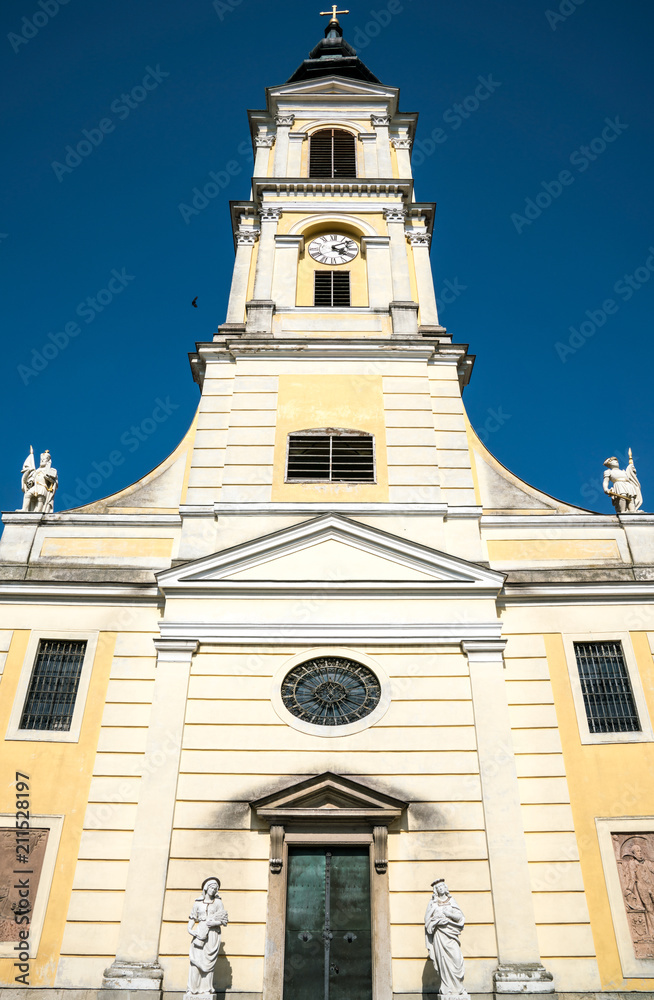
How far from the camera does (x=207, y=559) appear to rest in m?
16.1

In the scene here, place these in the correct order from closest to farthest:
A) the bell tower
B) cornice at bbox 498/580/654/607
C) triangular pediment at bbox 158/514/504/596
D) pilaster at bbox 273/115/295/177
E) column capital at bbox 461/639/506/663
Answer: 1. column capital at bbox 461/639/506/663
2. triangular pediment at bbox 158/514/504/596
3. cornice at bbox 498/580/654/607
4. the bell tower
5. pilaster at bbox 273/115/295/177

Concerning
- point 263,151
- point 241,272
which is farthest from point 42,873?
point 263,151

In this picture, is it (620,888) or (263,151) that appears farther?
(263,151)

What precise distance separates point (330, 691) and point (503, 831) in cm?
366

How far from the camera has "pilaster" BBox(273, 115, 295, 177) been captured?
2467 cm

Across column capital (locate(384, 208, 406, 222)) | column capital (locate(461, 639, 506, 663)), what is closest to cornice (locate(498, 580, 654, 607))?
column capital (locate(461, 639, 506, 663))

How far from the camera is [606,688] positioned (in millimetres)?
15180

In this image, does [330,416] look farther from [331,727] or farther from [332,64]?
[332,64]

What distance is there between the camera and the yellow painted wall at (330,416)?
1758 cm

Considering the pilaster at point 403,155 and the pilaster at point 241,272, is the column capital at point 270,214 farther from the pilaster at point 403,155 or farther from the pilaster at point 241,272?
the pilaster at point 403,155

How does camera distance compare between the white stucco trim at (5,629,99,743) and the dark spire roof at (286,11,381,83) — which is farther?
the dark spire roof at (286,11,381,83)

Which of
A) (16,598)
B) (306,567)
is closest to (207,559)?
(306,567)

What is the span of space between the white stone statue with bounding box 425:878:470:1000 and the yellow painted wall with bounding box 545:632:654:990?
2564mm

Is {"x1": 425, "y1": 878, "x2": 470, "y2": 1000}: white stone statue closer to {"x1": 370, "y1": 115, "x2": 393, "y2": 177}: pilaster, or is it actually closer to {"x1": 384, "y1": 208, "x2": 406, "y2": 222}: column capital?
{"x1": 384, "y1": 208, "x2": 406, "y2": 222}: column capital
